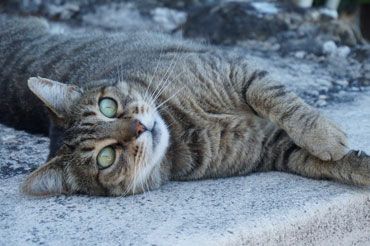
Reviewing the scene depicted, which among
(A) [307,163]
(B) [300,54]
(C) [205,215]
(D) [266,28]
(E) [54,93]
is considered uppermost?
(D) [266,28]

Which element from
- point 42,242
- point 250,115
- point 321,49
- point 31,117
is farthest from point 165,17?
point 42,242

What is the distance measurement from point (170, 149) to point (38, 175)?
1.88 feet

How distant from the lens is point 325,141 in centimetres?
257

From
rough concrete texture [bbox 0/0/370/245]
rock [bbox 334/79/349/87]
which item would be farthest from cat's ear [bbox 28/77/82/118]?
rock [bbox 334/79/349/87]

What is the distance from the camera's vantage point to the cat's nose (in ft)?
8.21

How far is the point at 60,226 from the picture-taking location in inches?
90.1

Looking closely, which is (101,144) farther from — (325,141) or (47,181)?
(325,141)

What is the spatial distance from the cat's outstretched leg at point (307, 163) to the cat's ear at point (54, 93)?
2.78 ft

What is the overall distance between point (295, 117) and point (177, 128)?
1.63 feet

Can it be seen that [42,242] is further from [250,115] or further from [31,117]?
[31,117]

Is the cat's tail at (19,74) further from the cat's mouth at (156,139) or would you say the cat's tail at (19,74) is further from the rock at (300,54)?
the rock at (300,54)

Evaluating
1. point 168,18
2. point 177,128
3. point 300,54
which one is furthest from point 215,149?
point 168,18

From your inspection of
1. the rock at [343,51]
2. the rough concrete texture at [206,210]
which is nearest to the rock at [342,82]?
the rough concrete texture at [206,210]

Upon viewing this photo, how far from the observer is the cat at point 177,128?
256 cm
